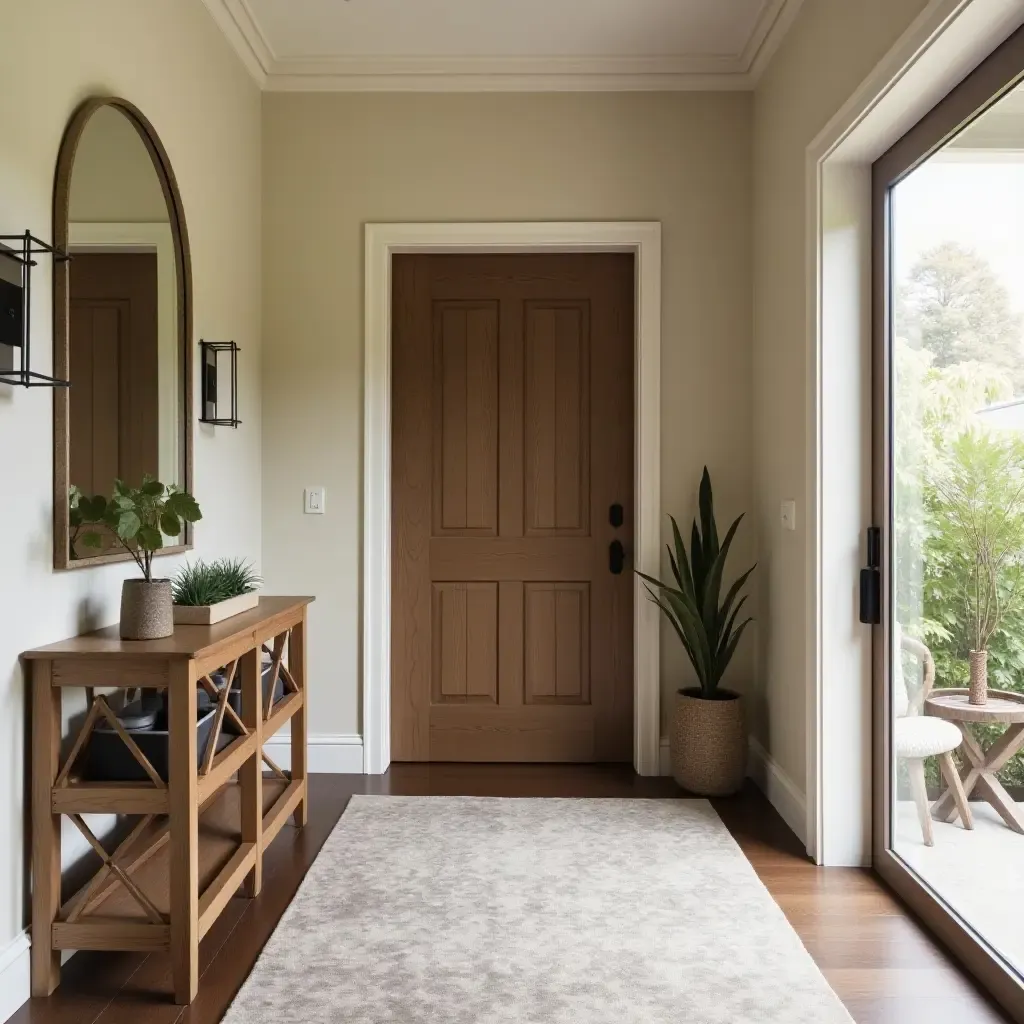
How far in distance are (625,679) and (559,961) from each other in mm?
1653

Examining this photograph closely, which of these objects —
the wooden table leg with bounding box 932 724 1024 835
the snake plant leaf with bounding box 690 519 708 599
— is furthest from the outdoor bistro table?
the snake plant leaf with bounding box 690 519 708 599

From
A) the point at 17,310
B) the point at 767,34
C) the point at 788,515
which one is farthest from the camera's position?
the point at 767,34

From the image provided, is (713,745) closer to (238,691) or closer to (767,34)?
(238,691)

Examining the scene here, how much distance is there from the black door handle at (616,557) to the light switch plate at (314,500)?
117 centimetres

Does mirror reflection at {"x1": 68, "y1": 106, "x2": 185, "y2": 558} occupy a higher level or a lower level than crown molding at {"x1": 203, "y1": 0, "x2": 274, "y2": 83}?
lower

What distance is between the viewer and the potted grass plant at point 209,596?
2.15 meters

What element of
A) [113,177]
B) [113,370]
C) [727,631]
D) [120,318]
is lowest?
[727,631]

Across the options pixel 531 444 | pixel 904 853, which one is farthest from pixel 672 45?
pixel 904 853

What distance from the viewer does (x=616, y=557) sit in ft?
11.5

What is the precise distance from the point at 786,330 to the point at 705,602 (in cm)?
100

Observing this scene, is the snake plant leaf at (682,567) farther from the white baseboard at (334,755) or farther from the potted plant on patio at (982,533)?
the white baseboard at (334,755)

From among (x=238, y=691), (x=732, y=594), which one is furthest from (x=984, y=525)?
(x=238, y=691)

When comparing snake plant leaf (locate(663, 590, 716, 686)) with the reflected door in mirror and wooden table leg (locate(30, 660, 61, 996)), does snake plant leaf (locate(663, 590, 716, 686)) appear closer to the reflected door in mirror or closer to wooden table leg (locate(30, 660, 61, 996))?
the reflected door in mirror

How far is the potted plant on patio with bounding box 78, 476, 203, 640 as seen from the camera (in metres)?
1.92
